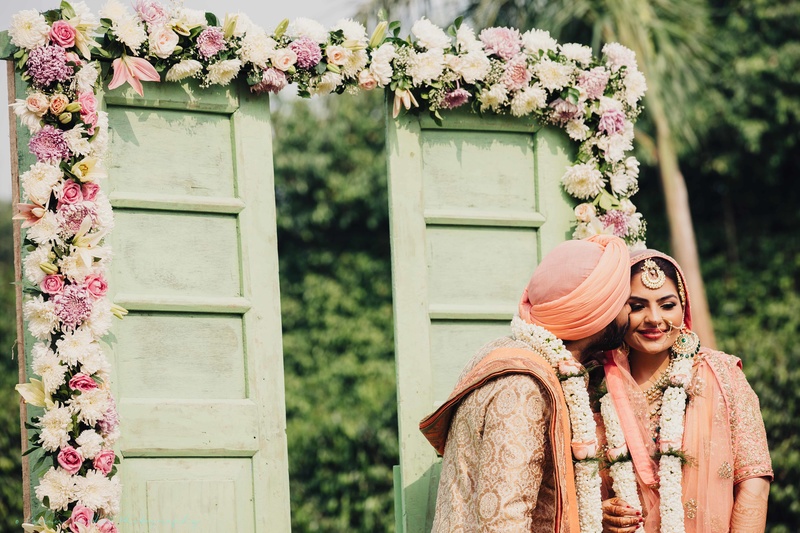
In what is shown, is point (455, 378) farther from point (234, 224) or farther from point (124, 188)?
point (124, 188)

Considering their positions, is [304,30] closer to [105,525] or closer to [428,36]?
[428,36]

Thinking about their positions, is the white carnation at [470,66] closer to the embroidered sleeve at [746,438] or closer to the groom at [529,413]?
the groom at [529,413]

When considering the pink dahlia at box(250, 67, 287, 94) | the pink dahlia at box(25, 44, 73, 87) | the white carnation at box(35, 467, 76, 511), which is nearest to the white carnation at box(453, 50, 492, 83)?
the pink dahlia at box(250, 67, 287, 94)

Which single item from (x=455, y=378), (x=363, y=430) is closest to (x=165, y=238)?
(x=455, y=378)

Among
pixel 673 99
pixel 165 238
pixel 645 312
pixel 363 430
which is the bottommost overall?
pixel 363 430

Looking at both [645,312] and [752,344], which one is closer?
[645,312]

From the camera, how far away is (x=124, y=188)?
4.68 meters

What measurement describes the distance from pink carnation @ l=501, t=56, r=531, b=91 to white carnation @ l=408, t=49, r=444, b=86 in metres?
0.35

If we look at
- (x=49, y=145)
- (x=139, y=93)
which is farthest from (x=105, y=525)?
(x=139, y=93)

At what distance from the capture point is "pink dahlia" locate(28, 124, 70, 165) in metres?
4.37

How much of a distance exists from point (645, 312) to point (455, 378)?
1020 millimetres

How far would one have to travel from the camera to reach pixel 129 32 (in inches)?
179

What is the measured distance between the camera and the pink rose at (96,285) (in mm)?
4383

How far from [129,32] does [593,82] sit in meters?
2.16
